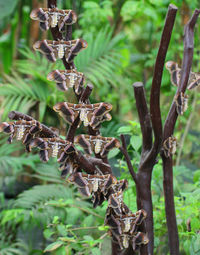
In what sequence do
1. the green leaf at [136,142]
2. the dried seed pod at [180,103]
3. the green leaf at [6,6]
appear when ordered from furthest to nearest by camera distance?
the green leaf at [6,6] → the green leaf at [136,142] → the dried seed pod at [180,103]

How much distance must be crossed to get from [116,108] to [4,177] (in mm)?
→ 875

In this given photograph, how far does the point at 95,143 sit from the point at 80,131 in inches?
10.4

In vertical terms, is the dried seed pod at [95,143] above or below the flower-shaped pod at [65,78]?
below

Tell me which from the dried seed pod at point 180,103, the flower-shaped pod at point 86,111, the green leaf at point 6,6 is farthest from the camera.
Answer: the green leaf at point 6,6

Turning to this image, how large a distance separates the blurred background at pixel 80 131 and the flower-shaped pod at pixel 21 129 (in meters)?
0.18

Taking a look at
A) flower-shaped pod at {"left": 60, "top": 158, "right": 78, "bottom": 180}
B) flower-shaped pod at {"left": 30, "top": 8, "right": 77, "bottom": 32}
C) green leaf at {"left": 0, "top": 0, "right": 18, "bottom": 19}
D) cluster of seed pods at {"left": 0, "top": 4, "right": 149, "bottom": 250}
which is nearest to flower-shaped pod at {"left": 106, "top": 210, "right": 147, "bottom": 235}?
cluster of seed pods at {"left": 0, "top": 4, "right": 149, "bottom": 250}

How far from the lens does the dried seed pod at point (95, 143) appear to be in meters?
0.65

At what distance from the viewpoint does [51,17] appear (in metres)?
0.65

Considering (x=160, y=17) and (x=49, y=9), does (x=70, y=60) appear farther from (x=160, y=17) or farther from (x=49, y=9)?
(x=160, y=17)

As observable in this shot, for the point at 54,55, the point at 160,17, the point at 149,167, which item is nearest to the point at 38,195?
the point at 149,167

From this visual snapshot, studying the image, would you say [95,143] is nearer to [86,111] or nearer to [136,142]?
[86,111]

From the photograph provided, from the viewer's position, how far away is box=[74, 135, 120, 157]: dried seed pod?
0.65 meters

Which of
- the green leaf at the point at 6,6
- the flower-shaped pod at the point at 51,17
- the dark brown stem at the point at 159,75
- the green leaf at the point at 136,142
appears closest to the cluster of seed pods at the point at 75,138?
the flower-shaped pod at the point at 51,17

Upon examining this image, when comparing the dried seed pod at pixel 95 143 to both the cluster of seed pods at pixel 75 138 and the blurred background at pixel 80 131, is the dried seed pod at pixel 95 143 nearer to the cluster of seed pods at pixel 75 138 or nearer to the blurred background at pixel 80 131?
the cluster of seed pods at pixel 75 138
